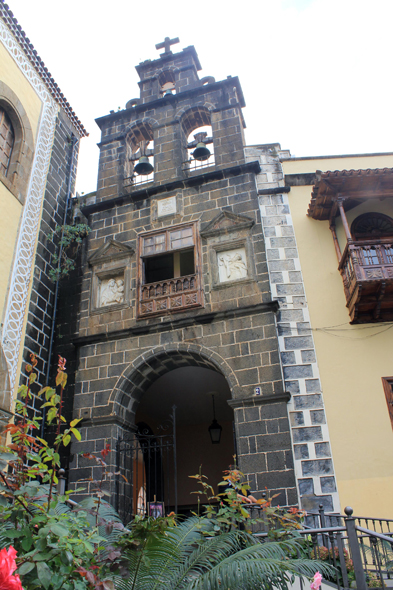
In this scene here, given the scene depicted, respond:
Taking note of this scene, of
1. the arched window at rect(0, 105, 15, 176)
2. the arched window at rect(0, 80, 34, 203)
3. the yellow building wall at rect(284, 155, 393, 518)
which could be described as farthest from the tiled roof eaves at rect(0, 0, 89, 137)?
the yellow building wall at rect(284, 155, 393, 518)

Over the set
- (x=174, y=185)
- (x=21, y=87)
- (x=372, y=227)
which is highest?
(x=21, y=87)

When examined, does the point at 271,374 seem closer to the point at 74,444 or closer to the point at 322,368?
the point at 322,368

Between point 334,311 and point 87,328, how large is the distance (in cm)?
474

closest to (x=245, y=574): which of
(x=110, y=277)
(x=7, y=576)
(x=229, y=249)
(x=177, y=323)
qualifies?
(x=7, y=576)

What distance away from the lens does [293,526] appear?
496 cm

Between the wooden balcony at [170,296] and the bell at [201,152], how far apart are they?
10.2ft

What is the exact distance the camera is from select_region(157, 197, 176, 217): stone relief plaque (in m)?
10.2

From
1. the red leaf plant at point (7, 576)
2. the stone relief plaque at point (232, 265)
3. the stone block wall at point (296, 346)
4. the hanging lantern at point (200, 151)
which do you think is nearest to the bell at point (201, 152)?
the hanging lantern at point (200, 151)

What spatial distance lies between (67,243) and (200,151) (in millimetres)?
3589

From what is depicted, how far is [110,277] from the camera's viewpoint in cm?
1008

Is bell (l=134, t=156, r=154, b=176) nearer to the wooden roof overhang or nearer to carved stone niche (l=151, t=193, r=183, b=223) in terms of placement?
carved stone niche (l=151, t=193, r=183, b=223)

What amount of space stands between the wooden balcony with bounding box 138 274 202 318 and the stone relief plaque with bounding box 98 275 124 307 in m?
0.56

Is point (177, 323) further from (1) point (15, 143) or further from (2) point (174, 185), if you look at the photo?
(1) point (15, 143)

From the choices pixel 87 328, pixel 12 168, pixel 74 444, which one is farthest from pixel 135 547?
pixel 12 168
